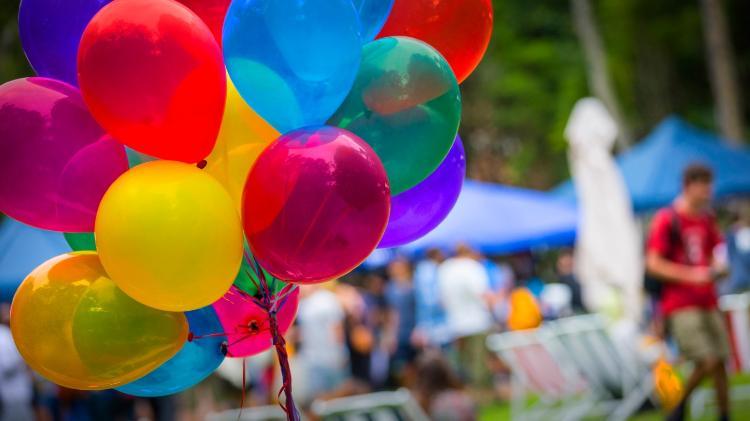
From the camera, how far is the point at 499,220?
616 inches

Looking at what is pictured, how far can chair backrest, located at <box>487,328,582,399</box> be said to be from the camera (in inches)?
333

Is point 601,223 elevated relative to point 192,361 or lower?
lower

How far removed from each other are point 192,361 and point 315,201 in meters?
0.87

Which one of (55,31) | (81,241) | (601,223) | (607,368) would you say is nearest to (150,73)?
(55,31)

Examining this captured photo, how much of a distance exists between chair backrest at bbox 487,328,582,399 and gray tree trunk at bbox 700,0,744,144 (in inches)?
450

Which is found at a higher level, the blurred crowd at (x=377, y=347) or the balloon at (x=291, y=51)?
the balloon at (x=291, y=51)

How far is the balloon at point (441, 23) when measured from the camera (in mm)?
3123

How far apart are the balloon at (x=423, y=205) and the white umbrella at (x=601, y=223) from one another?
7.28 m

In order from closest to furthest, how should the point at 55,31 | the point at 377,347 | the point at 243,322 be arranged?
the point at 55,31 → the point at 243,322 → the point at 377,347

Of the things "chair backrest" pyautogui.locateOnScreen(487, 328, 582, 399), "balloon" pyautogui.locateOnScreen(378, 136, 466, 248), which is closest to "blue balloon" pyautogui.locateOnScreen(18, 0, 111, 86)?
"balloon" pyautogui.locateOnScreen(378, 136, 466, 248)

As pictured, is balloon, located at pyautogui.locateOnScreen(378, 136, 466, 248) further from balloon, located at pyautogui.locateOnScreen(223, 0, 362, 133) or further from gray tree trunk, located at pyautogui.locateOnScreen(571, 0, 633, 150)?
gray tree trunk, located at pyautogui.locateOnScreen(571, 0, 633, 150)

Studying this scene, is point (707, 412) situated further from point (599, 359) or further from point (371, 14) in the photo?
point (371, 14)

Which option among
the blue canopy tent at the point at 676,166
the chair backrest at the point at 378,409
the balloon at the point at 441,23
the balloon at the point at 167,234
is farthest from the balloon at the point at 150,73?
the blue canopy tent at the point at 676,166

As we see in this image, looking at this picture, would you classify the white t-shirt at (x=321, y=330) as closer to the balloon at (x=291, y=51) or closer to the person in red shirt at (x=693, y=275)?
the person in red shirt at (x=693, y=275)
